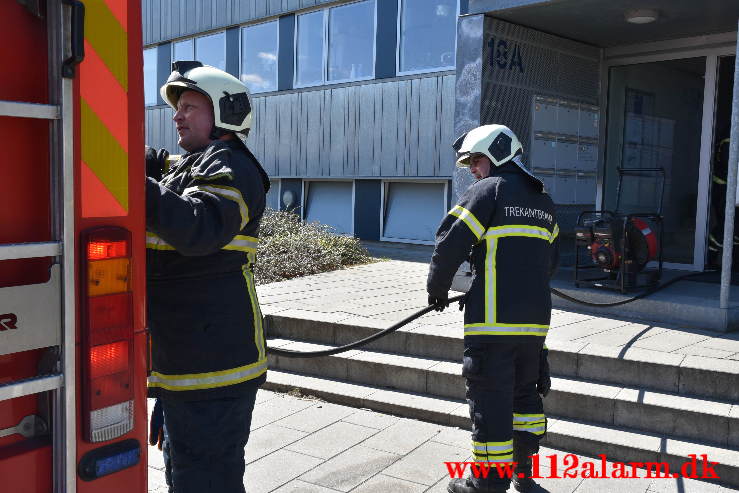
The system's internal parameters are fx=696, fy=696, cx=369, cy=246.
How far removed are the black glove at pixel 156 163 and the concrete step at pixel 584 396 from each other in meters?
3.04

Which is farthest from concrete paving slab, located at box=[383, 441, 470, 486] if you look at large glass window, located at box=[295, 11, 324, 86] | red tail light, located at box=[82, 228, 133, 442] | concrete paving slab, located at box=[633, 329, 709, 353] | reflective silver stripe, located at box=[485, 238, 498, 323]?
large glass window, located at box=[295, 11, 324, 86]

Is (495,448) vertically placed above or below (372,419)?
above

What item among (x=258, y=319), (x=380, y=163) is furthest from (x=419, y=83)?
(x=258, y=319)

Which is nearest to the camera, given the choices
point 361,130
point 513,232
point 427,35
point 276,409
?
point 513,232

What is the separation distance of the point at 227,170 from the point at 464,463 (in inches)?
104

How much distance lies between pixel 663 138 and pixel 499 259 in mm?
6782

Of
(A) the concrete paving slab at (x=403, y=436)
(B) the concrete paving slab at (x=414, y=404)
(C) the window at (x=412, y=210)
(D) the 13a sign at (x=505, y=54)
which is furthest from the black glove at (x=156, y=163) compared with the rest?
(C) the window at (x=412, y=210)

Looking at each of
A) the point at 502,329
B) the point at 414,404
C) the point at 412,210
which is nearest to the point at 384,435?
the point at 414,404

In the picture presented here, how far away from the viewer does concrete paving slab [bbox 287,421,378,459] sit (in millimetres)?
4445

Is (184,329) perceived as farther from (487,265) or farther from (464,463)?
(464,463)

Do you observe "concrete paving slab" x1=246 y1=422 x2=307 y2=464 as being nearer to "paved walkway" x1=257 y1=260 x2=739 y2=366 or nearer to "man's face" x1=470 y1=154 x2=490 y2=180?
"paved walkway" x1=257 y1=260 x2=739 y2=366

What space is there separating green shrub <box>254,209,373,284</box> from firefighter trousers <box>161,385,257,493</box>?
21.8 feet

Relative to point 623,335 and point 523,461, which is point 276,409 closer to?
point 523,461

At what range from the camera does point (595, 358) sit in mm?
5039
